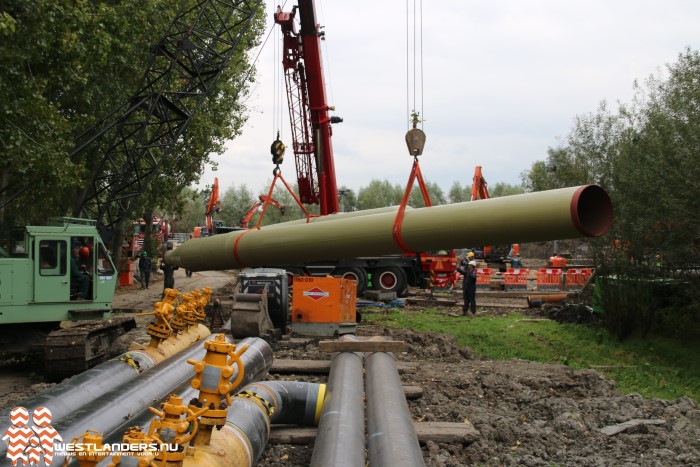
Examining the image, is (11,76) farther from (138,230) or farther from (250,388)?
(138,230)

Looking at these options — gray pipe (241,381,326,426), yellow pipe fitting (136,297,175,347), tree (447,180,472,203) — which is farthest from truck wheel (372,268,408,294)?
tree (447,180,472,203)

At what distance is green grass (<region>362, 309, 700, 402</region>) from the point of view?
33.0 ft

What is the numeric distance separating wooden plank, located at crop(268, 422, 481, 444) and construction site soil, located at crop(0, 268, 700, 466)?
0.16 ft

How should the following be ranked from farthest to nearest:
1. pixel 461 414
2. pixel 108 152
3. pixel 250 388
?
1. pixel 108 152
2. pixel 461 414
3. pixel 250 388

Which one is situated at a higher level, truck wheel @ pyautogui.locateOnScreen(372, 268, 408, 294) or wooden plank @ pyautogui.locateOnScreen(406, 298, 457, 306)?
truck wheel @ pyautogui.locateOnScreen(372, 268, 408, 294)

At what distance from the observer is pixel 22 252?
10219 millimetres

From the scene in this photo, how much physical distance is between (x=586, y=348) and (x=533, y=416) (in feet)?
19.3

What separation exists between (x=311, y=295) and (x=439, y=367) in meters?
3.29

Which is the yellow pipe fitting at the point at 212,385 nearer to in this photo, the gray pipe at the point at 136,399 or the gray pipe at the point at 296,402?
the gray pipe at the point at 136,399

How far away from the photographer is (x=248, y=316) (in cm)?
1083

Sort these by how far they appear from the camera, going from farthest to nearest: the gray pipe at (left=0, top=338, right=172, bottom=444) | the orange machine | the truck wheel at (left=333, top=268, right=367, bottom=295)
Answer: the truck wheel at (left=333, top=268, right=367, bottom=295) < the orange machine < the gray pipe at (left=0, top=338, right=172, bottom=444)

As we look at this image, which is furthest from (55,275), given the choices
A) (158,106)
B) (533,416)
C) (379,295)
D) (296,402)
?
(379,295)

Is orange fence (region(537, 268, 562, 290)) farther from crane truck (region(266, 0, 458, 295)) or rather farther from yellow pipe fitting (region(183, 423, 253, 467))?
yellow pipe fitting (region(183, 423, 253, 467))

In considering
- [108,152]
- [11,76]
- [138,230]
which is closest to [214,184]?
[138,230]
